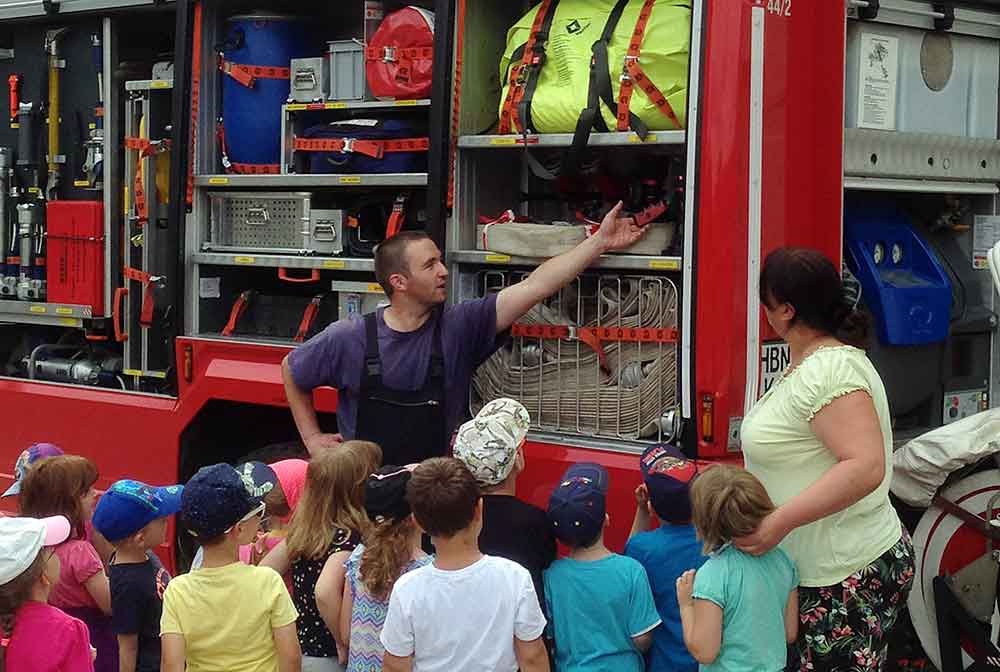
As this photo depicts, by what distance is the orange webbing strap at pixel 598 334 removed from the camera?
17.3 ft

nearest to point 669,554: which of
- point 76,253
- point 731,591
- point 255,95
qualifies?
point 731,591

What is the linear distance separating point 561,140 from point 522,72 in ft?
1.07

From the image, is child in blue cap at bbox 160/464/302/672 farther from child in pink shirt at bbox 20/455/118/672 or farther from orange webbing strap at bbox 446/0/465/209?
orange webbing strap at bbox 446/0/465/209

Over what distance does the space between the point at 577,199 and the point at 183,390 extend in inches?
79.0

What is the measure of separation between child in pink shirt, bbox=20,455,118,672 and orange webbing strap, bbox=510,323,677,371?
1.79 metres

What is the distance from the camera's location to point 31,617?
362 cm

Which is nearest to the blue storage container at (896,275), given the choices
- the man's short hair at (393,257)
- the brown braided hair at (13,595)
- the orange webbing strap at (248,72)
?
the man's short hair at (393,257)

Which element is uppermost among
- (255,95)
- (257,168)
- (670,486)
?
(255,95)

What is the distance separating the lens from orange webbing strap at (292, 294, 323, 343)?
20.7ft

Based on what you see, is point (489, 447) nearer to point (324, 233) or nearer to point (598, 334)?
point (598, 334)

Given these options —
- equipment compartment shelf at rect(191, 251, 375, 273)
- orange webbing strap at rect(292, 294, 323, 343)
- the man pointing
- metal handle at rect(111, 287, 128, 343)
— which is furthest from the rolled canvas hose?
metal handle at rect(111, 287, 128, 343)

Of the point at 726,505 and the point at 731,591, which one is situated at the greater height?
the point at 726,505

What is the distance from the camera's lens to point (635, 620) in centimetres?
400

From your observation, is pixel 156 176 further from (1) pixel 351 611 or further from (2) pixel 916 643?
(2) pixel 916 643
